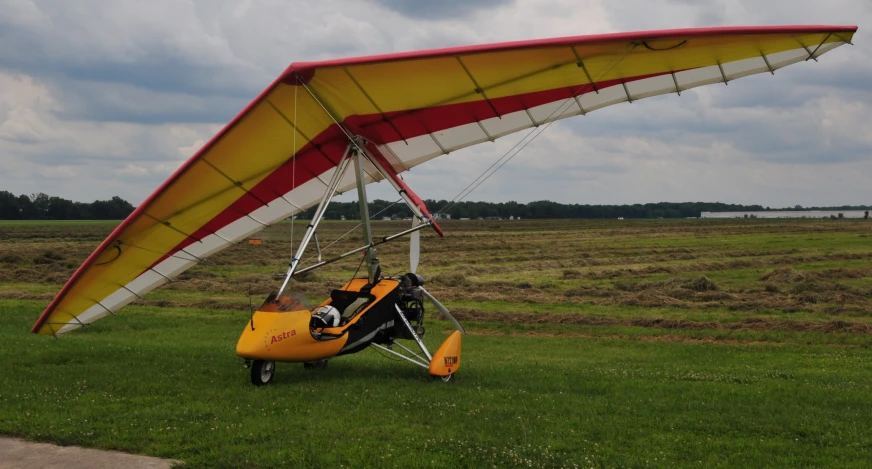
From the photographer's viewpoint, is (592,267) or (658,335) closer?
(658,335)

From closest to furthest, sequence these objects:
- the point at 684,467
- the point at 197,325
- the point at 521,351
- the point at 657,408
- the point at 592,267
Answer: the point at 684,467 < the point at 657,408 < the point at 521,351 < the point at 197,325 < the point at 592,267

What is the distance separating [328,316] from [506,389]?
2.43m

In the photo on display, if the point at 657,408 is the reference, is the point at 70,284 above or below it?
above

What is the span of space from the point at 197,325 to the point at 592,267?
21.1 m

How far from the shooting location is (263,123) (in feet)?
31.6

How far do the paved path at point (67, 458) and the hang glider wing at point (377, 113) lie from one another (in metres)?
3.69

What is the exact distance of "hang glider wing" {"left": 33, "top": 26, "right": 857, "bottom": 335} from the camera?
849 cm

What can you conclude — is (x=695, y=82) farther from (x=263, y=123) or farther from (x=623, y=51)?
(x=263, y=123)

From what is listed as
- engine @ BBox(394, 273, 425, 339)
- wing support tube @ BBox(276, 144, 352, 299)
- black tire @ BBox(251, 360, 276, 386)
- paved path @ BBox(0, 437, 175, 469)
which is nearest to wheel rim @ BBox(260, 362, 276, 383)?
black tire @ BBox(251, 360, 276, 386)

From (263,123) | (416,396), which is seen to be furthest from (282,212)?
(416,396)

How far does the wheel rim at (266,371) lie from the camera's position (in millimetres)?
9289

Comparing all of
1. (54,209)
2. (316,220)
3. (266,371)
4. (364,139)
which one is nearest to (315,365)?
(266,371)

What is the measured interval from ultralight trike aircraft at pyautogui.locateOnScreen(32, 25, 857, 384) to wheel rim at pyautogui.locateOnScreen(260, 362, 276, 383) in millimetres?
19

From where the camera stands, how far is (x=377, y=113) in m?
10.2
